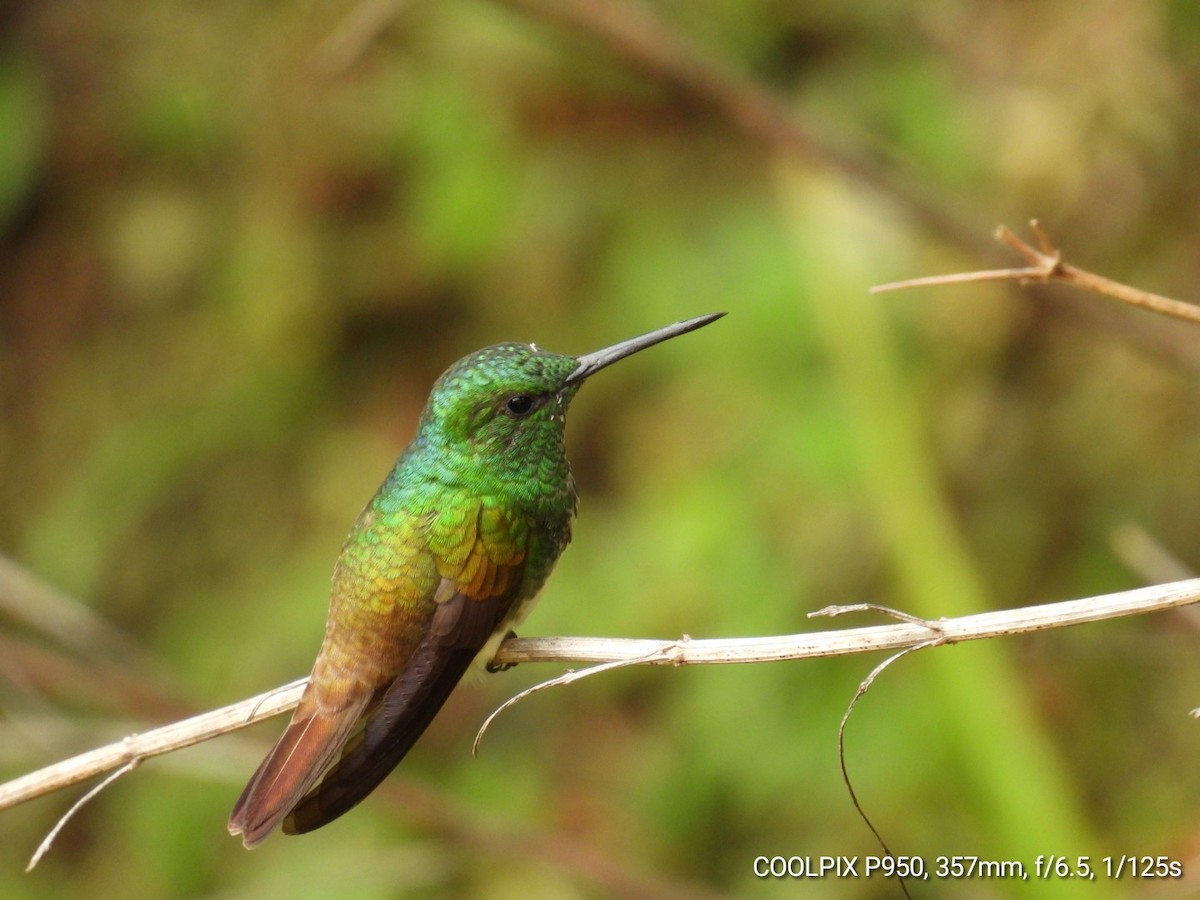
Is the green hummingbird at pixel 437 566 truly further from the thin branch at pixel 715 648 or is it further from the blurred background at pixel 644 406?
the blurred background at pixel 644 406

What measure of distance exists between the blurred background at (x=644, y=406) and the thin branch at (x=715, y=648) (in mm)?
598

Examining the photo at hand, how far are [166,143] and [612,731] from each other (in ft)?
10.3

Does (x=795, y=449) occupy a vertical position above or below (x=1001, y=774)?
below

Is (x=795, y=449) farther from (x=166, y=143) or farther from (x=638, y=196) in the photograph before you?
(x=166, y=143)

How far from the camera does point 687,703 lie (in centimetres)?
404

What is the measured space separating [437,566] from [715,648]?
2.26 feet

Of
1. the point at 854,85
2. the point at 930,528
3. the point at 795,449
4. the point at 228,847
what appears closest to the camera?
the point at 930,528

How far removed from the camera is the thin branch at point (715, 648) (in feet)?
5.69

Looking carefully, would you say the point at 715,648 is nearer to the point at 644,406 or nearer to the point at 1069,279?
the point at 1069,279

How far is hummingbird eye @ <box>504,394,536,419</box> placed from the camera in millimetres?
2502

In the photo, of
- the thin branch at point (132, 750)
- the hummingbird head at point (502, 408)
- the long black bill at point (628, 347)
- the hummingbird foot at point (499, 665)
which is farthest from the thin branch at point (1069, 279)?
the thin branch at point (132, 750)

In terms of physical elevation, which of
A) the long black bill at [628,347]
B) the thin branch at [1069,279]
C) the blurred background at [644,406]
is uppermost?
the thin branch at [1069,279]

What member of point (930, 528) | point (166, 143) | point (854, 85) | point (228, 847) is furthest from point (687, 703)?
point (166, 143)

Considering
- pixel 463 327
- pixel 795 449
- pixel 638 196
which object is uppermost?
pixel 638 196
